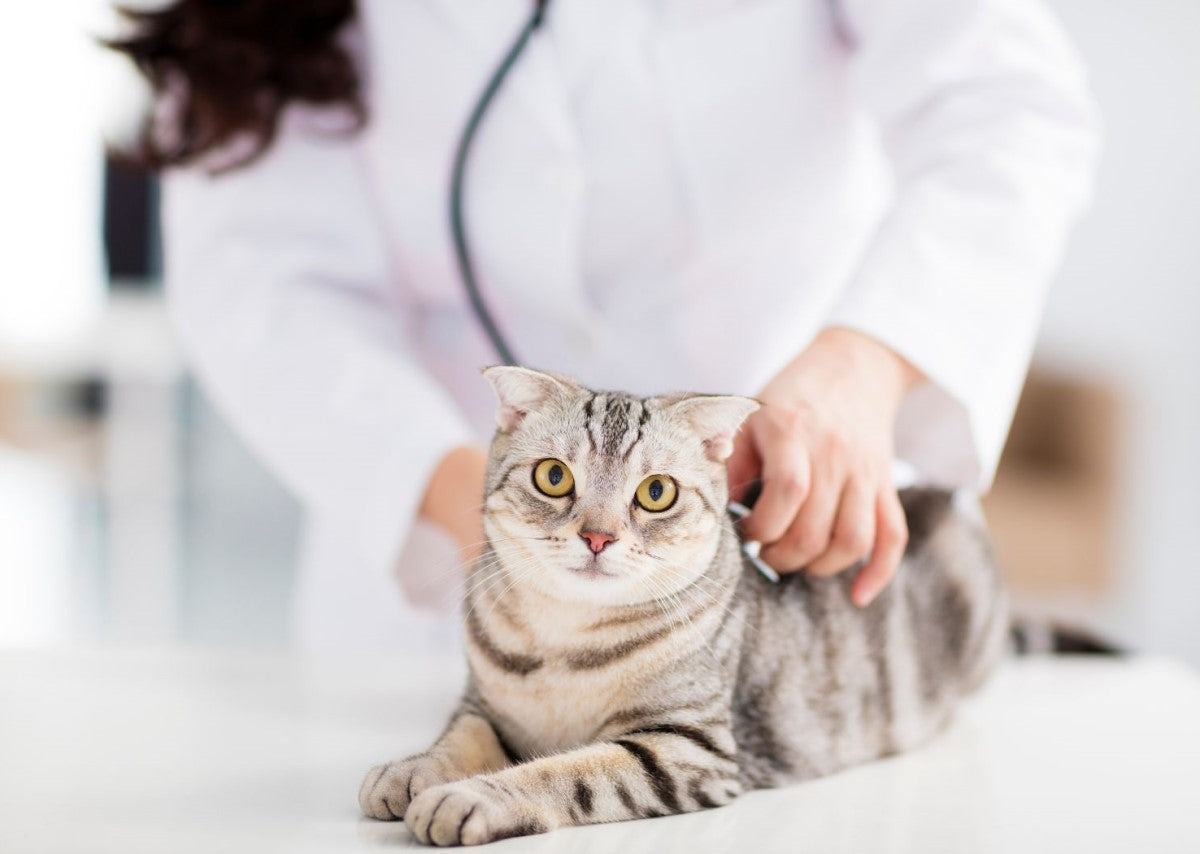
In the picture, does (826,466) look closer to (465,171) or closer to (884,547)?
(884,547)

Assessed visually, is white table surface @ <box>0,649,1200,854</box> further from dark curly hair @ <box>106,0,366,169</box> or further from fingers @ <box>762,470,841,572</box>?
dark curly hair @ <box>106,0,366,169</box>

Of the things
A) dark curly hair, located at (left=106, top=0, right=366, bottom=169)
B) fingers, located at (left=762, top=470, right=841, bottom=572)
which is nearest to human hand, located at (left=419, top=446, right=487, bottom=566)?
fingers, located at (left=762, top=470, right=841, bottom=572)

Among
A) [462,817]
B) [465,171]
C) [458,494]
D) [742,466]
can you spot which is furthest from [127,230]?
[462,817]

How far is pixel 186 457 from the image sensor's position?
4.63 m

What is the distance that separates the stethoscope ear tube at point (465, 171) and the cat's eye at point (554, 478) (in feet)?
0.99

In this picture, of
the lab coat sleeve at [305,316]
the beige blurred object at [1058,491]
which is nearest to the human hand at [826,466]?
the lab coat sleeve at [305,316]

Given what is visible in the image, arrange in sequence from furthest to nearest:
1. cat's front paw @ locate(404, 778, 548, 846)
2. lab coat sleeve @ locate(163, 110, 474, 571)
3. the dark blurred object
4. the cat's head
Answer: the dark blurred object → lab coat sleeve @ locate(163, 110, 474, 571) → the cat's head → cat's front paw @ locate(404, 778, 548, 846)

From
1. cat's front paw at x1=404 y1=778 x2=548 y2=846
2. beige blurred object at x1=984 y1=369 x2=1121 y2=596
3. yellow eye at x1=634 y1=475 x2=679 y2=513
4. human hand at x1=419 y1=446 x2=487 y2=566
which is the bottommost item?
beige blurred object at x1=984 y1=369 x2=1121 y2=596

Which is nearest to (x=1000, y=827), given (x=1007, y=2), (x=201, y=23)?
(x=1007, y=2)

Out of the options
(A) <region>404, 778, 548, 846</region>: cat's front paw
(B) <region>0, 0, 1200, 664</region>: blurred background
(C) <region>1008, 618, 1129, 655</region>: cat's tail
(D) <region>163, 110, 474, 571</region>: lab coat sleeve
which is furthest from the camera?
(B) <region>0, 0, 1200, 664</region>: blurred background

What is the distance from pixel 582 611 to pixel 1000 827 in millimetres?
283

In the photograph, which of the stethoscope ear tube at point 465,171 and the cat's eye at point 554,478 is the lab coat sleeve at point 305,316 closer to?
the stethoscope ear tube at point 465,171

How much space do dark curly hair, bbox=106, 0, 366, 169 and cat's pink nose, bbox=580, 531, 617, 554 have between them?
23.8 inches

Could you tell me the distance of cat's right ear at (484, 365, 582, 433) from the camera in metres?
0.70
